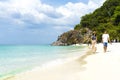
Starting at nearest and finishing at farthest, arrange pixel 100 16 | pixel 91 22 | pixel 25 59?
pixel 25 59 → pixel 91 22 → pixel 100 16

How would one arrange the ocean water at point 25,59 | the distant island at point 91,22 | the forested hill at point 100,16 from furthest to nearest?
the distant island at point 91,22
the forested hill at point 100,16
the ocean water at point 25,59

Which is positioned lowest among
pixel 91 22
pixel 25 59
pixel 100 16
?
pixel 25 59

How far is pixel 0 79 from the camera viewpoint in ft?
37.4

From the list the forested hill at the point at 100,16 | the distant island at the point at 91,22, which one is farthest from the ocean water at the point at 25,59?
the distant island at the point at 91,22

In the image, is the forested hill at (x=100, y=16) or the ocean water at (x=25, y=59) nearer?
the ocean water at (x=25, y=59)

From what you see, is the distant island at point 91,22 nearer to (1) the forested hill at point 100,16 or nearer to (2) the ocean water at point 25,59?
(1) the forested hill at point 100,16

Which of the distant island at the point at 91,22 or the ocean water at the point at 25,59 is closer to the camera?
the ocean water at the point at 25,59

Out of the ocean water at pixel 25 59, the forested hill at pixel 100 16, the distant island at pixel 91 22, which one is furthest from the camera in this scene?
the distant island at pixel 91 22

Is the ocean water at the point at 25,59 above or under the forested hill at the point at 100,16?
under

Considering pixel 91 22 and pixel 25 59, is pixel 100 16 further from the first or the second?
pixel 25 59

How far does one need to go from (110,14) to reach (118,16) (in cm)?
2081

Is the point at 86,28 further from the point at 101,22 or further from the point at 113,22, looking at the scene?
the point at 113,22

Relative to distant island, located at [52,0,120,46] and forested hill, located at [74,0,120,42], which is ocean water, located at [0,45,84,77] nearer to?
forested hill, located at [74,0,120,42]

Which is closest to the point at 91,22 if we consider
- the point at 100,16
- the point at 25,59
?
the point at 100,16
